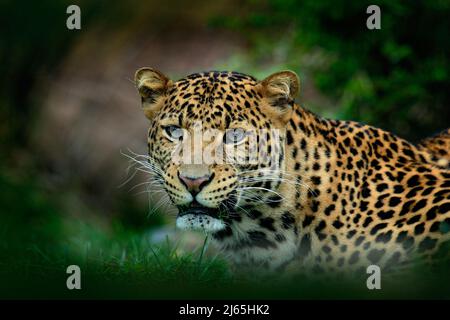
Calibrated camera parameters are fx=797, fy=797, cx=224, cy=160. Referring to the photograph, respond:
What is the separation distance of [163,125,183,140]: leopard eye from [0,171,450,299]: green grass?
1.07 m

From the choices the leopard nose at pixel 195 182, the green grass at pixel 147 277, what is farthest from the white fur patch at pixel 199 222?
the green grass at pixel 147 277

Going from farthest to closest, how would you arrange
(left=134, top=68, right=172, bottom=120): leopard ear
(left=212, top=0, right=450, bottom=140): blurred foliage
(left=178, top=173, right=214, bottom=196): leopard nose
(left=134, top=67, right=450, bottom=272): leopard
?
(left=212, top=0, right=450, bottom=140): blurred foliage → (left=134, top=68, right=172, bottom=120): leopard ear → (left=134, top=67, right=450, bottom=272): leopard → (left=178, top=173, right=214, bottom=196): leopard nose

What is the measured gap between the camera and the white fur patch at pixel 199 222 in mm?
6078

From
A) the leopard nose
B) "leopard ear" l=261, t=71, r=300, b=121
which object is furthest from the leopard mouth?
"leopard ear" l=261, t=71, r=300, b=121

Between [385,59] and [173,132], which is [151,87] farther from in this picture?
[385,59]

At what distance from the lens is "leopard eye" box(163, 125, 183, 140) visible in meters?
6.36

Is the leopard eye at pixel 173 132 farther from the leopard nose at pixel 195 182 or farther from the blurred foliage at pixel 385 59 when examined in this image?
the blurred foliage at pixel 385 59

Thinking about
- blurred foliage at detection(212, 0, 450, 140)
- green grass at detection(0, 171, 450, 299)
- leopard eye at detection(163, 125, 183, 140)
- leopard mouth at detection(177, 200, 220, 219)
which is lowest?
green grass at detection(0, 171, 450, 299)

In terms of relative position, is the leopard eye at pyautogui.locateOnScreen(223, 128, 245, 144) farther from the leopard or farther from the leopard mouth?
the leopard mouth

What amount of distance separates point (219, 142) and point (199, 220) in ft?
2.04

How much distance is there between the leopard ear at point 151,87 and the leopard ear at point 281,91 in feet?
2.82

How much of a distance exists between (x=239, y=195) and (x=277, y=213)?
41 cm
